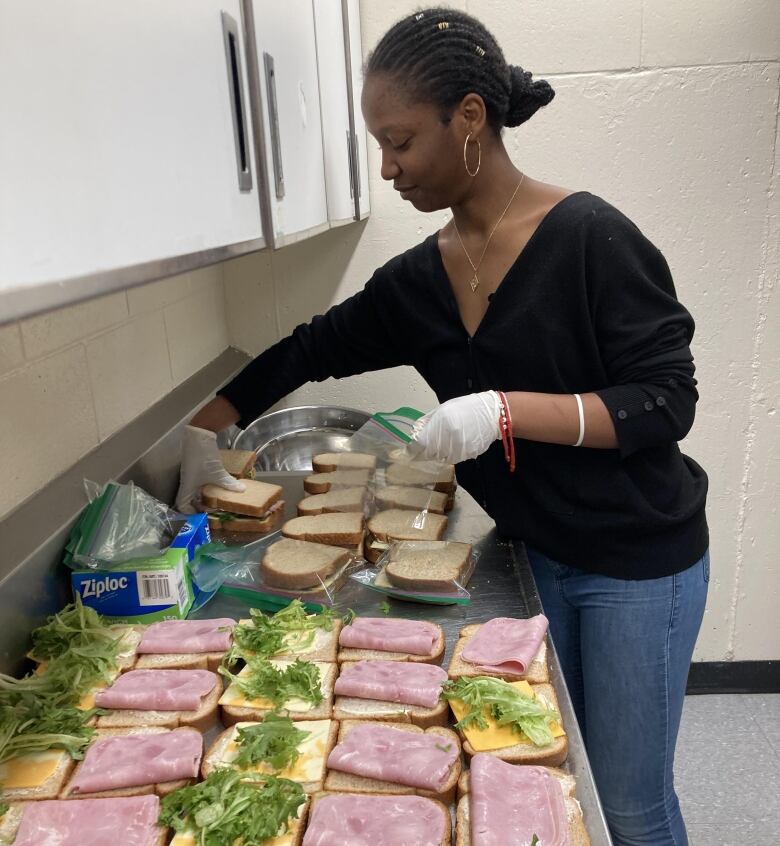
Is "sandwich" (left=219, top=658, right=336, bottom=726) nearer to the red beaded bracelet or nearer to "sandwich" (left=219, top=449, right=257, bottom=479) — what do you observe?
the red beaded bracelet

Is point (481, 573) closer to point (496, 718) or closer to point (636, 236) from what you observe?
point (496, 718)

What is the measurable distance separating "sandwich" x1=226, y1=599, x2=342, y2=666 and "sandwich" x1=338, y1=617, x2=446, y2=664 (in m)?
0.03

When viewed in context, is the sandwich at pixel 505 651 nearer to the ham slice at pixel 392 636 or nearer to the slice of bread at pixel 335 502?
the ham slice at pixel 392 636

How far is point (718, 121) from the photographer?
2.46m

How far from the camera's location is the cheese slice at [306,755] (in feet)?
3.32

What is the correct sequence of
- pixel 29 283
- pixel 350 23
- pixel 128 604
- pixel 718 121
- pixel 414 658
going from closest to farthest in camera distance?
pixel 29 283 → pixel 414 658 → pixel 128 604 → pixel 350 23 → pixel 718 121

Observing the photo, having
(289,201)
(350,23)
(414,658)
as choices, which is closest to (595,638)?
(414,658)

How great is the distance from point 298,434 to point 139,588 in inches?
47.9

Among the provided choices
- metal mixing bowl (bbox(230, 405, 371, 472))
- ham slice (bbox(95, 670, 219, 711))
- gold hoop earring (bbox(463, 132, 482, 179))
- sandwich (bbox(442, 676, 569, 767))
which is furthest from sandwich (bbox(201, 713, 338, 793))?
metal mixing bowl (bbox(230, 405, 371, 472))

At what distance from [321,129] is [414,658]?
124 centimetres

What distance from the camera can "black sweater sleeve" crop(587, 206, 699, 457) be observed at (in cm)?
133

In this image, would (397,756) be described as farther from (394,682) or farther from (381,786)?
(394,682)

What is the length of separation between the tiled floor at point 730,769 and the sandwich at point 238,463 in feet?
5.66

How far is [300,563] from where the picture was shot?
5.03 feet
